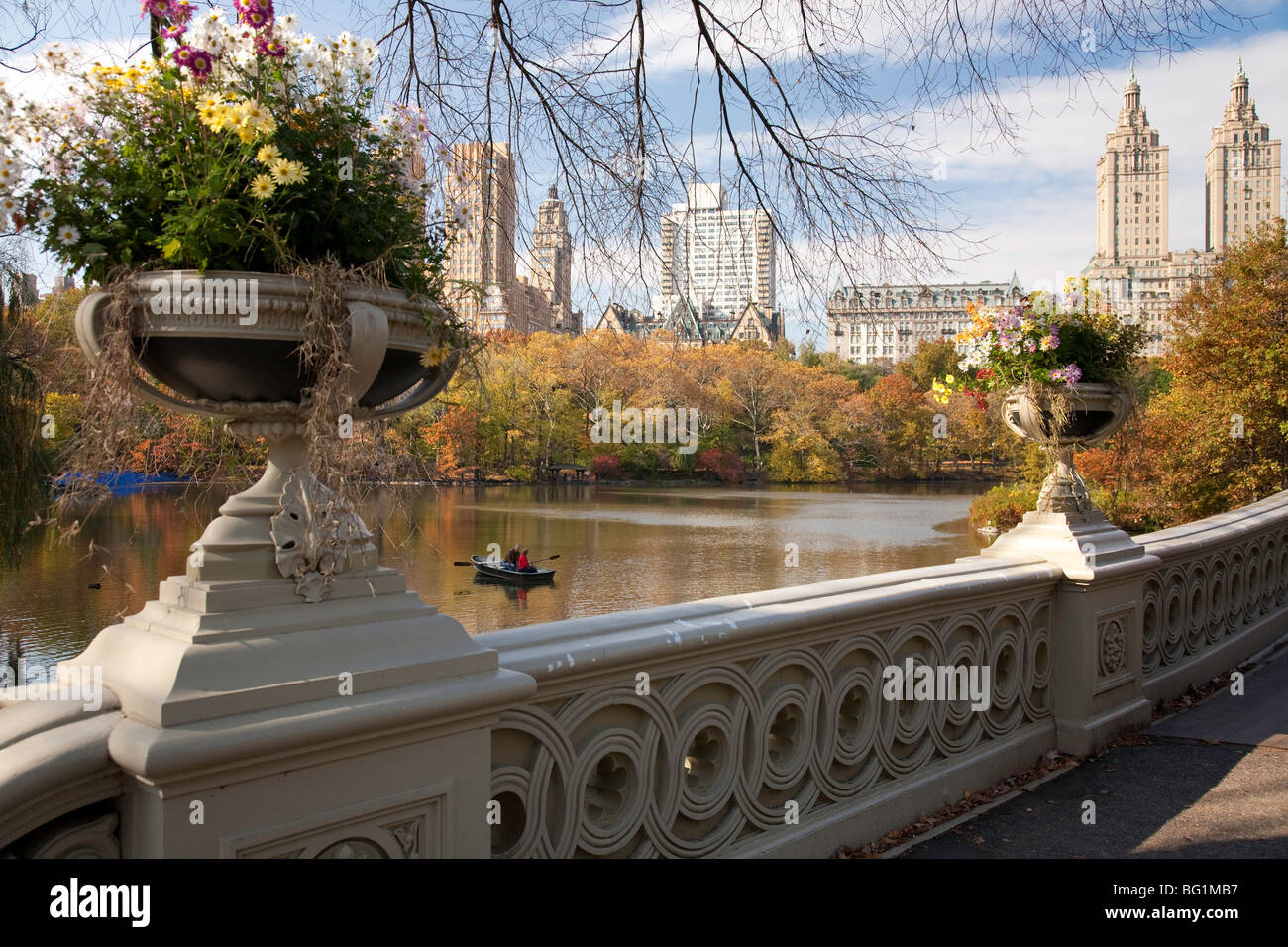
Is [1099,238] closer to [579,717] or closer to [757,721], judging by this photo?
[757,721]

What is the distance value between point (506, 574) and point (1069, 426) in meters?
19.0

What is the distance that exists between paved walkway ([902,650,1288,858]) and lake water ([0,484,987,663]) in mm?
7027

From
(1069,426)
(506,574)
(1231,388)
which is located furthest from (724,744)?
(506,574)

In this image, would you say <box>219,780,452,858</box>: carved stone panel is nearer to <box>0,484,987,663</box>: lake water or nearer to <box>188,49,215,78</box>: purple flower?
<box>188,49,215,78</box>: purple flower

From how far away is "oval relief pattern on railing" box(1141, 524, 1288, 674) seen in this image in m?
5.16

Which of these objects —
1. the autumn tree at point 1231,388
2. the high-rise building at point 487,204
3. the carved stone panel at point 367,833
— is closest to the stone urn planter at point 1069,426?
the high-rise building at point 487,204

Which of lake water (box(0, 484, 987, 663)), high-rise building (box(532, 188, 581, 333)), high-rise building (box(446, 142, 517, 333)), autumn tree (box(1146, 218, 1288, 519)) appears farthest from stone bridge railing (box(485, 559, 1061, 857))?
autumn tree (box(1146, 218, 1288, 519))

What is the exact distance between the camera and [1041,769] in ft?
13.6

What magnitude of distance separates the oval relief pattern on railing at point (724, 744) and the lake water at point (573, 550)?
6.91 m

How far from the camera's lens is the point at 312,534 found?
184 cm

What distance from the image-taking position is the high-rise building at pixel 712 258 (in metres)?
4.57
